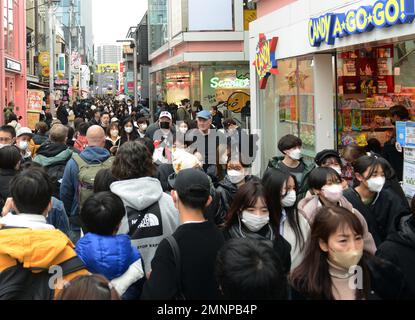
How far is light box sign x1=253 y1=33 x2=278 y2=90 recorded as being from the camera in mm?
14258

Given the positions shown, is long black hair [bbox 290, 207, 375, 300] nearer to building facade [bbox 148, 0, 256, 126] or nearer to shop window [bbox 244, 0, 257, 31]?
building facade [bbox 148, 0, 256, 126]

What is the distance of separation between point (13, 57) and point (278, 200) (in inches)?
1086

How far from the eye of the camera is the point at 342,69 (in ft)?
38.8

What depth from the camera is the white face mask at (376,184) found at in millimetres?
5516

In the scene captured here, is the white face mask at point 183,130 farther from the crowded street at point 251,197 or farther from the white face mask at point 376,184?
the white face mask at point 376,184

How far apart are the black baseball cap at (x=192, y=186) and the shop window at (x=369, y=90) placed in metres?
8.60

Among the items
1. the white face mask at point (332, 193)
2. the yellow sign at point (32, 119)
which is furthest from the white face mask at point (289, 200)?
the yellow sign at point (32, 119)

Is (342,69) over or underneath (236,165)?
over

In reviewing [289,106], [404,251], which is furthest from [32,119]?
[404,251]

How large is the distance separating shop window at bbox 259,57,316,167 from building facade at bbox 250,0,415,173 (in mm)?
24

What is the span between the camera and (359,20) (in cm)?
920
